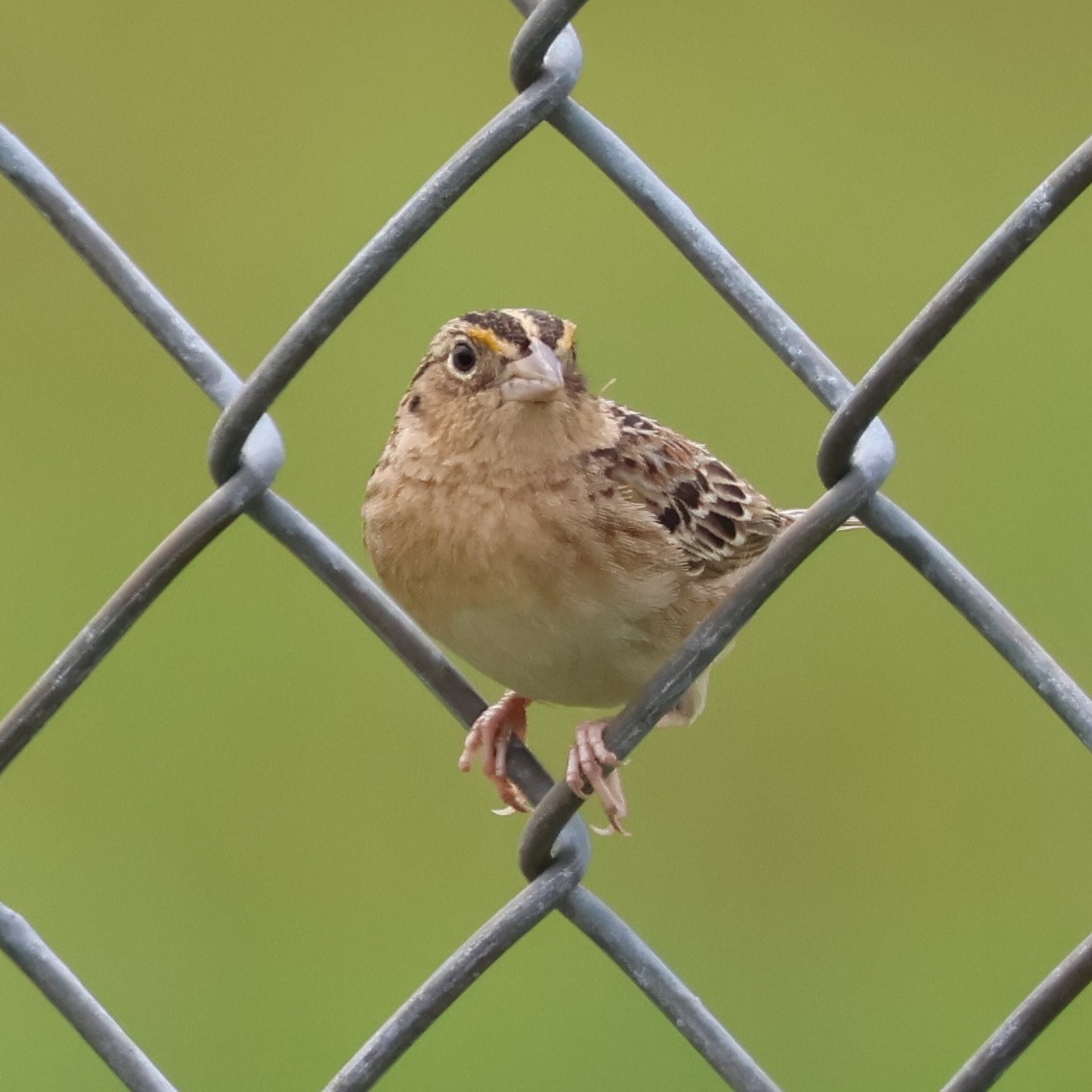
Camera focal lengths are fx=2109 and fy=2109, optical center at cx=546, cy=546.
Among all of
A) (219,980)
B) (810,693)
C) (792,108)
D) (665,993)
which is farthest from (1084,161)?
(792,108)

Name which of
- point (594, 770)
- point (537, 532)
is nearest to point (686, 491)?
point (537, 532)

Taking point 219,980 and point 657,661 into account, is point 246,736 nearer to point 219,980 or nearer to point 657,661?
point 219,980

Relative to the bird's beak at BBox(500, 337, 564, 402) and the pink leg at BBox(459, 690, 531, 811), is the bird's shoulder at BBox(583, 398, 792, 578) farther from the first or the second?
the pink leg at BBox(459, 690, 531, 811)

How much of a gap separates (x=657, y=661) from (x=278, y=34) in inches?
108

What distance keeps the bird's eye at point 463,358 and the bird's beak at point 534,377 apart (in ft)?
0.13

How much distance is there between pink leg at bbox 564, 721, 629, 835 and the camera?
1.62 metres

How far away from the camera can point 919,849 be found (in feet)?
12.6

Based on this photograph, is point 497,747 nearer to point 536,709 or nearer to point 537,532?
point 537,532

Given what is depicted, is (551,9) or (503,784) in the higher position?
(551,9)

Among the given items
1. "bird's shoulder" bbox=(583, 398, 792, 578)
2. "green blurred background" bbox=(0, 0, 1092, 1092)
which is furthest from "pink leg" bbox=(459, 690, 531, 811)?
"green blurred background" bbox=(0, 0, 1092, 1092)

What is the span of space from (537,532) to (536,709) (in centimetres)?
139

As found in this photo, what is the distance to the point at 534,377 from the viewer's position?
2.08m

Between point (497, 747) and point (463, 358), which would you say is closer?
point (497, 747)

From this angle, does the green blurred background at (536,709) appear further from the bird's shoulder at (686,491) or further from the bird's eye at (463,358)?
the bird's eye at (463,358)
